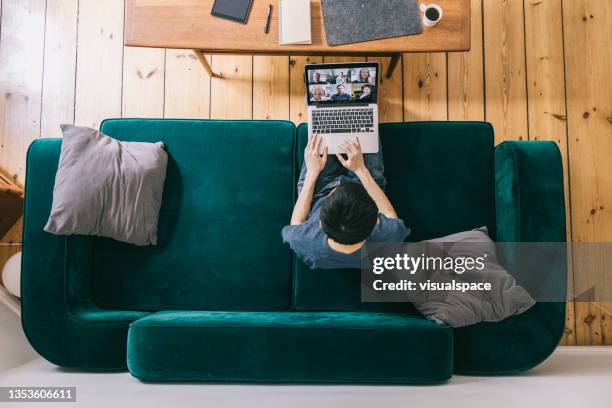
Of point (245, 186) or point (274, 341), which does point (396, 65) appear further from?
point (274, 341)

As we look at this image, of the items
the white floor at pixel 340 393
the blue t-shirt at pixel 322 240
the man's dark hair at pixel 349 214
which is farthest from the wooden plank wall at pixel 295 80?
the white floor at pixel 340 393

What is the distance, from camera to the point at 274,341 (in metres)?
1.54

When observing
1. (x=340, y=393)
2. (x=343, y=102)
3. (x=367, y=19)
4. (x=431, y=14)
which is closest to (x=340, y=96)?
(x=343, y=102)

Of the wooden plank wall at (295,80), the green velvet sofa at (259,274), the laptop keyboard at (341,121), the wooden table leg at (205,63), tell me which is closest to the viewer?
the green velvet sofa at (259,274)

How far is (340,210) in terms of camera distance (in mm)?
1457

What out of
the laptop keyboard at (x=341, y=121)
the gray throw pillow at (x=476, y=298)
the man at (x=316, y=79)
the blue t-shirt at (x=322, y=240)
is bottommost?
the gray throw pillow at (x=476, y=298)

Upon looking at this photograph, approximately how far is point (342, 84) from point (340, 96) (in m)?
0.05

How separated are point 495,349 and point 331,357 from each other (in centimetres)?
63

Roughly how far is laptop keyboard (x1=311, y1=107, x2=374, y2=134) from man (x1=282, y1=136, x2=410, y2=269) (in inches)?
2.2

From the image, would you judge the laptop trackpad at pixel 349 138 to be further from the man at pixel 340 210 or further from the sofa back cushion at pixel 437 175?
the sofa back cushion at pixel 437 175

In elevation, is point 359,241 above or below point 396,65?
below

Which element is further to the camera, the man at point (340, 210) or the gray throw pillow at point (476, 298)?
the gray throw pillow at point (476, 298)

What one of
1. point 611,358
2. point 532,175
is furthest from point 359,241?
point 611,358

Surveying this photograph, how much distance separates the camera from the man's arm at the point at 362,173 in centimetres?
176
